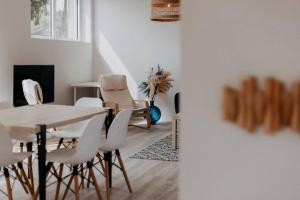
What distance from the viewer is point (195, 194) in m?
1.69

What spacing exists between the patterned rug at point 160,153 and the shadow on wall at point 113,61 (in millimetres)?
2393

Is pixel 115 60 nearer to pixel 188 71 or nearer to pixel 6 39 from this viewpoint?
pixel 6 39

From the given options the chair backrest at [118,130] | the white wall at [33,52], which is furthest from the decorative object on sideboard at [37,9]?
the chair backrest at [118,130]

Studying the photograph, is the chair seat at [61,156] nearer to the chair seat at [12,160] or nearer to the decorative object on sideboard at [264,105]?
the chair seat at [12,160]

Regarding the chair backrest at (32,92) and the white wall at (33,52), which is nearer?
the chair backrest at (32,92)

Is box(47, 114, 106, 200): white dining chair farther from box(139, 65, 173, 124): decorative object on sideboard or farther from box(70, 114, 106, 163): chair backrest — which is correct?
box(139, 65, 173, 124): decorative object on sideboard

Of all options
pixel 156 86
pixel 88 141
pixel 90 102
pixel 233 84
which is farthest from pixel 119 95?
pixel 233 84

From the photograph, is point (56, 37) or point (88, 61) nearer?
point (56, 37)

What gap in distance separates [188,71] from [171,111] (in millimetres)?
6612

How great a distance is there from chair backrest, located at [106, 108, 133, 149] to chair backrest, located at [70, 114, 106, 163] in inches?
10.1

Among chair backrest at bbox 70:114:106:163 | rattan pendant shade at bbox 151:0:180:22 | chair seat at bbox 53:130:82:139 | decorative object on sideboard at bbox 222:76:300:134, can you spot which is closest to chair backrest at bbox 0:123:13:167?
chair backrest at bbox 70:114:106:163

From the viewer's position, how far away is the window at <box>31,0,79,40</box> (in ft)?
22.4

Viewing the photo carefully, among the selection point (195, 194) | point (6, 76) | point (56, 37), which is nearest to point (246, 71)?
point (195, 194)

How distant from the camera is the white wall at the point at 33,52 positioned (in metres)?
5.88
